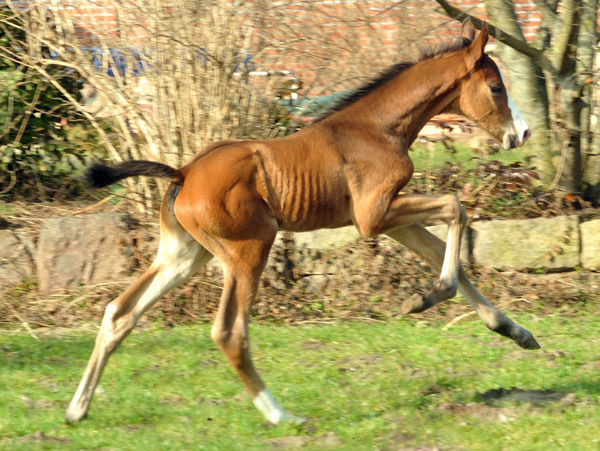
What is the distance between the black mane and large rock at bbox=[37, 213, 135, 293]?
287cm

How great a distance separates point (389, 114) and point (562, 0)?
3.58m

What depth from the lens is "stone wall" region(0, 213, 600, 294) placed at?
7.78 meters

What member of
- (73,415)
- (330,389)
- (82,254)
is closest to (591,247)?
(330,389)

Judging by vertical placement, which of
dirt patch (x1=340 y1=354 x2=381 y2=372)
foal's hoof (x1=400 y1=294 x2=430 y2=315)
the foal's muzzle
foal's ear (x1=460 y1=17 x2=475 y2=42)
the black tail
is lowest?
dirt patch (x1=340 y1=354 x2=381 y2=372)

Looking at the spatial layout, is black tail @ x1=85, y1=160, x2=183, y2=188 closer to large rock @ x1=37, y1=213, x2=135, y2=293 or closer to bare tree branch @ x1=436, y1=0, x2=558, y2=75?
large rock @ x1=37, y1=213, x2=135, y2=293

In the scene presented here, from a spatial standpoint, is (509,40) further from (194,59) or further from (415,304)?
(415,304)

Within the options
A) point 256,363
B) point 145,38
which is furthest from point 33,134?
point 256,363

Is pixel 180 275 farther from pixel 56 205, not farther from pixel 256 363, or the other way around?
pixel 56 205

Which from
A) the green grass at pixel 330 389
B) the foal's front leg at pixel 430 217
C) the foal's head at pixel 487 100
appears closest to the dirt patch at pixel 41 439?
the green grass at pixel 330 389

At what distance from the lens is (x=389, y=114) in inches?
219

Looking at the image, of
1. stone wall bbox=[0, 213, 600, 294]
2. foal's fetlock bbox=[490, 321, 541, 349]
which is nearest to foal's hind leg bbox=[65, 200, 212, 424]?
foal's fetlock bbox=[490, 321, 541, 349]

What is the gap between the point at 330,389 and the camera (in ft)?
18.6

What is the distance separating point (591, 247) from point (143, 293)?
4336mm

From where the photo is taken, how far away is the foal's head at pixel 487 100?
221 inches
